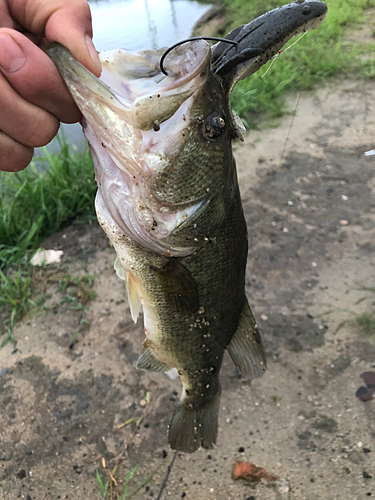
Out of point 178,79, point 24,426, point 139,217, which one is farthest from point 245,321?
point 24,426

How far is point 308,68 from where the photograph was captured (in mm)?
Result: 5770

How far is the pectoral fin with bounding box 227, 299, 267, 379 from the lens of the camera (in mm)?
1734

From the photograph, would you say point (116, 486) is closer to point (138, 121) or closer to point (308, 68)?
point (138, 121)

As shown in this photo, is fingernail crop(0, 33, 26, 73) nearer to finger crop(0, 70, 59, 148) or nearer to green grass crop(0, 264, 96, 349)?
finger crop(0, 70, 59, 148)

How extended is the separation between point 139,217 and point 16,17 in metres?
0.73

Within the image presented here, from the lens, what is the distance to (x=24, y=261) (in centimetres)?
346

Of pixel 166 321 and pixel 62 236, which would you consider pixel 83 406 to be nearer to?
pixel 166 321

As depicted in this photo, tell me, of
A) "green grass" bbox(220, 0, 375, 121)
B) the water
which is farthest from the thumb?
→ the water

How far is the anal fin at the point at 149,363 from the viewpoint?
71.4 inches

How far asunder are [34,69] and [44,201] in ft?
10.1

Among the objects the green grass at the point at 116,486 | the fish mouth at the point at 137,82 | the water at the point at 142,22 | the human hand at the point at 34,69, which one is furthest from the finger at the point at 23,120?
the water at the point at 142,22

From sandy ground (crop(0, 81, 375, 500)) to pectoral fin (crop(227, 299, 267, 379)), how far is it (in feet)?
2.63

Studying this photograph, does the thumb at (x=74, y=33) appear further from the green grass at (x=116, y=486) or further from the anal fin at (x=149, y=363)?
the green grass at (x=116, y=486)

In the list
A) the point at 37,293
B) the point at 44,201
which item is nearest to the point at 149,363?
the point at 37,293
